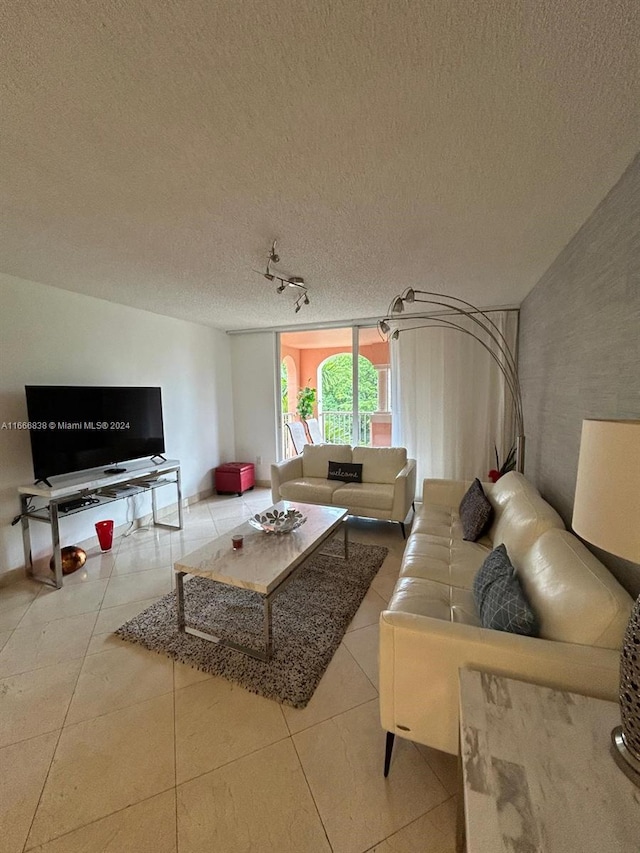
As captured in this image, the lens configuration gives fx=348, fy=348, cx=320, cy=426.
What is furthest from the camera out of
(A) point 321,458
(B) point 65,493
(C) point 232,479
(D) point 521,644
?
(C) point 232,479

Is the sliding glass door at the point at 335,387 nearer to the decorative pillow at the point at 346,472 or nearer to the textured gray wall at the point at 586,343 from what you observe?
the decorative pillow at the point at 346,472

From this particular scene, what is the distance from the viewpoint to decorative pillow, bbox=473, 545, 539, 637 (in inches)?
46.0

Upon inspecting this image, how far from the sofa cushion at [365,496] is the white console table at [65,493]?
1786mm

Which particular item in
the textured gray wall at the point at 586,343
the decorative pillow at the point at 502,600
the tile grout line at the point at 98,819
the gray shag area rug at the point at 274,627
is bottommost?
the tile grout line at the point at 98,819

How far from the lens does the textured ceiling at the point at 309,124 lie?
0.85 m

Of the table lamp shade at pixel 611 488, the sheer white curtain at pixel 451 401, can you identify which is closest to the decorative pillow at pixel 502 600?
the table lamp shade at pixel 611 488

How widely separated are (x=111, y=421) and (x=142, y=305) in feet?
4.07

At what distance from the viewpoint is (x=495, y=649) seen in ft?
3.53

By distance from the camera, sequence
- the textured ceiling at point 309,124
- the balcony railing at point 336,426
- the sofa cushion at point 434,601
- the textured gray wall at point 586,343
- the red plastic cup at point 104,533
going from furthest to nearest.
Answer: the balcony railing at point 336,426, the red plastic cup at point 104,533, the sofa cushion at point 434,601, the textured gray wall at point 586,343, the textured ceiling at point 309,124

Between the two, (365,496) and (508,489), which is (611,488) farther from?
(365,496)

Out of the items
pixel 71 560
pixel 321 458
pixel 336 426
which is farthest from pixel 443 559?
pixel 336 426

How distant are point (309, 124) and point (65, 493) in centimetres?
279

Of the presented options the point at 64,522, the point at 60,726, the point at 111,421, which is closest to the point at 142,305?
the point at 111,421

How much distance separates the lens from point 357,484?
372 cm
